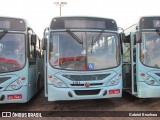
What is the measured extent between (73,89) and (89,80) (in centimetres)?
59

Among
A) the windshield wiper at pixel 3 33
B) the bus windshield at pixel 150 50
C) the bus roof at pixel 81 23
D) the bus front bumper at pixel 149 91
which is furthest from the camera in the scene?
the bus windshield at pixel 150 50

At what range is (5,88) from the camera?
8.28 m

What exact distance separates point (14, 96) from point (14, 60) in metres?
1.16

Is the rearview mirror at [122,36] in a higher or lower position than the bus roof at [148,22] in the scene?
lower

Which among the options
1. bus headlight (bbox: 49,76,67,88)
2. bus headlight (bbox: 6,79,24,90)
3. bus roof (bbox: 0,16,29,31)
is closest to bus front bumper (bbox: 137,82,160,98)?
bus headlight (bbox: 49,76,67,88)

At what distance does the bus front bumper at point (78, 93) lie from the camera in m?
8.39

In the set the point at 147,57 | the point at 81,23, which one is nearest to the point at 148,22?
the point at 147,57

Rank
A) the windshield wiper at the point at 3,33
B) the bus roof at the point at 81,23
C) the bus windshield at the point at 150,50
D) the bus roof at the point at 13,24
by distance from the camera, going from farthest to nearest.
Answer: the bus windshield at the point at 150,50, the bus roof at the point at 81,23, the bus roof at the point at 13,24, the windshield wiper at the point at 3,33

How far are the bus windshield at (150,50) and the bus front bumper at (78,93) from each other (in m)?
1.56

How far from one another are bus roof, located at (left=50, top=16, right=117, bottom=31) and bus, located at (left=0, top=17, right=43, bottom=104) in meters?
0.98

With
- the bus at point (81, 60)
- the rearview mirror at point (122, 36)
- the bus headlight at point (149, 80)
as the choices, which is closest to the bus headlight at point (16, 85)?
the bus at point (81, 60)

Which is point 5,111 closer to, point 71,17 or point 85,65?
point 85,65

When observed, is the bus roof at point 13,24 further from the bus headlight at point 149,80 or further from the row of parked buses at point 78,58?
the bus headlight at point 149,80

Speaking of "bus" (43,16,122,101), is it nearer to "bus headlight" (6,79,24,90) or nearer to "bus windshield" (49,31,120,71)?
"bus windshield" (49,31,120,71)
